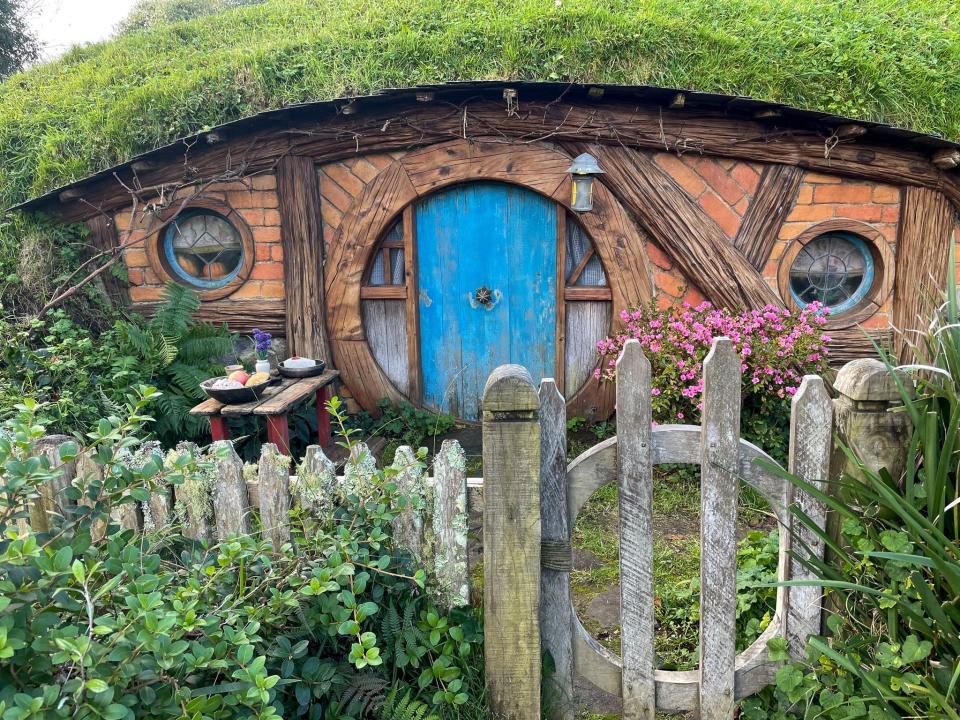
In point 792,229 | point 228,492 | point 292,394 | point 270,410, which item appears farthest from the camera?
point 792,229

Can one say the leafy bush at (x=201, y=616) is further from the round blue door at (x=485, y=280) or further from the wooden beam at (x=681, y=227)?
the wooden beam at (x=681, y=227)

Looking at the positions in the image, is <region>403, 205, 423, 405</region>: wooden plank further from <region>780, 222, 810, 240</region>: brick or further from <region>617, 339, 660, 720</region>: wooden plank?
<region>617, 339, 660, 720</region>: wooden plank

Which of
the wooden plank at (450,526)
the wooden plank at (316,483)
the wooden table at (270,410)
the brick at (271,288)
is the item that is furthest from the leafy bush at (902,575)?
the brick at (271,288)

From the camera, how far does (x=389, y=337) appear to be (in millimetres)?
6223

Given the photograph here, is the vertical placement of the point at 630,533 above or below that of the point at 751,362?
below

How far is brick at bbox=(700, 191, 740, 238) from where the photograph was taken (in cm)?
574

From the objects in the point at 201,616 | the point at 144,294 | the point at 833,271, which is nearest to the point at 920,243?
the point at 833,271

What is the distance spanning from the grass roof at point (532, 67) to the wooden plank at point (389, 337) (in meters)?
1.92

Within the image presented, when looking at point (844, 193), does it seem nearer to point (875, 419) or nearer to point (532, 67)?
point (532, 67)

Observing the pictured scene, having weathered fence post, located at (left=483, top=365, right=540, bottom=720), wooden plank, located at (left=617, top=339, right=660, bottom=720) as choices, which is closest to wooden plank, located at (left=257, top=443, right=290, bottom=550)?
weathered fence post, located at (left=483, top=365, right=540, bottom=720)

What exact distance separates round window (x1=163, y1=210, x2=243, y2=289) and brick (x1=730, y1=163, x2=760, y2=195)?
4.26 metres

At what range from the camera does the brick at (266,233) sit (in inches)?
234

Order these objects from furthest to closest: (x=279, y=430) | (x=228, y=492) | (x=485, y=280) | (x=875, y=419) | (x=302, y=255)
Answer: (x=485, y=280) → (x=302, y=255) → (x=279, y=430) → (x=228, y=492) → (x=875, y=419)

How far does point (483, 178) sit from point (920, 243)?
3.62m
